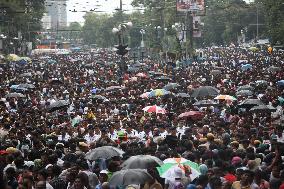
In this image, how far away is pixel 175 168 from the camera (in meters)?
10.5

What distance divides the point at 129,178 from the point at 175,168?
115 centimetres

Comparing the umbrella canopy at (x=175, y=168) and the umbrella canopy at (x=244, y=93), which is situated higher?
the umbrella canopy at (x=175, y=168)

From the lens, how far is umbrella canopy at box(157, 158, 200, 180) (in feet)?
34.2

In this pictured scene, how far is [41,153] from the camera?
12930mm

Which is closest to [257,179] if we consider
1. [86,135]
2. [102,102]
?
[86,135]

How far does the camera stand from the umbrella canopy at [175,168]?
10.4 metres

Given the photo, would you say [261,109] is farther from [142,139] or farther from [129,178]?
[129,178]

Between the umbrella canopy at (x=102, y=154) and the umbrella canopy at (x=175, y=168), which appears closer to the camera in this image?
the umbrella canopy at (x=175, y=168)

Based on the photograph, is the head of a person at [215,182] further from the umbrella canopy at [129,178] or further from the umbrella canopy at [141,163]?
the umbrella canopy at [141,163]

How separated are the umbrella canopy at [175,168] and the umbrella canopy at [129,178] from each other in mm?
677

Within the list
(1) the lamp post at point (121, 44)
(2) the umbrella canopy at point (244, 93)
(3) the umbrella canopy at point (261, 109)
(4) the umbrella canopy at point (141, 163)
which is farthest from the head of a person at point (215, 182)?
(1) the lamp post at point (121, 44)

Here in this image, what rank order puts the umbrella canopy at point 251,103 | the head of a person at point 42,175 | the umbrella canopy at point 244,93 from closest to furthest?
the head of a person at point 42,175
the umbrella canopy at point 251,103
the umbrella canopy at point 244,93

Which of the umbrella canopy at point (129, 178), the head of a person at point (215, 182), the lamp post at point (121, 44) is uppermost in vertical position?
the lamp post at point (121, 44)

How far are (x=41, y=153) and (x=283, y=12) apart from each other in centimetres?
4418
